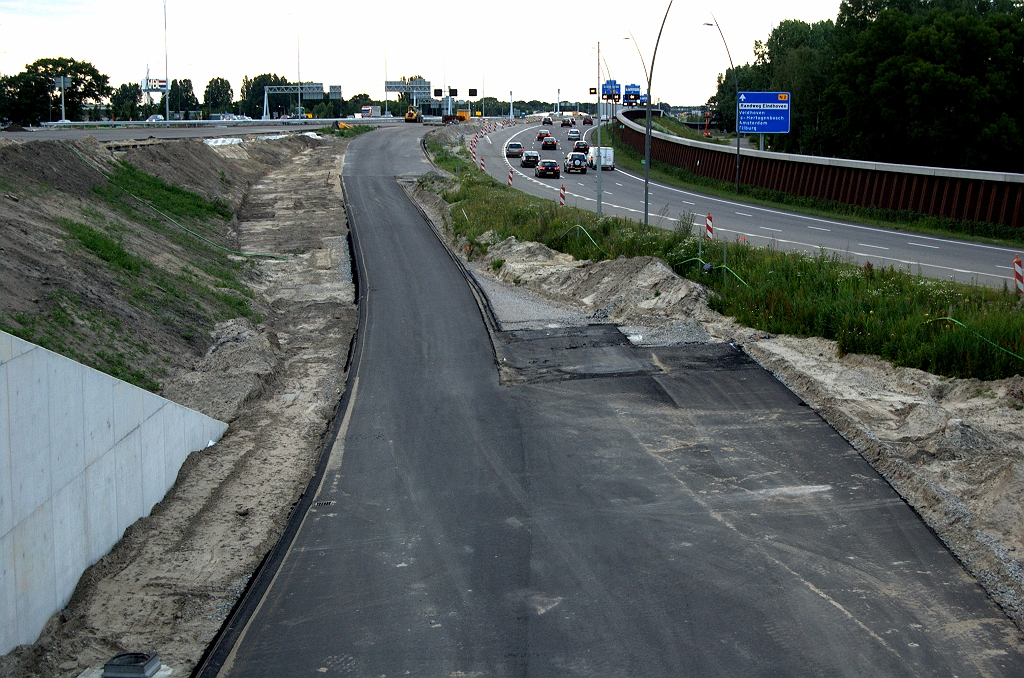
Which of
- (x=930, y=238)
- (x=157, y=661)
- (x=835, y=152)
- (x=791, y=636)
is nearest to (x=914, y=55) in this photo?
(x=835, y=152)

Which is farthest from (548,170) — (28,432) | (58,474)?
(28,432)

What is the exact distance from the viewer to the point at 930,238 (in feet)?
118

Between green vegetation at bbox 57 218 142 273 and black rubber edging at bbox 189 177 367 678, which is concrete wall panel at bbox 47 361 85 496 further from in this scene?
green vegetation at bbox 57 218 142 273

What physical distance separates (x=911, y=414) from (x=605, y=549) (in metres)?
6.97

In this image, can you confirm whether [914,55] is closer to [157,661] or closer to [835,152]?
[835,152]

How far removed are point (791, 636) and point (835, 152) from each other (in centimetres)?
6426

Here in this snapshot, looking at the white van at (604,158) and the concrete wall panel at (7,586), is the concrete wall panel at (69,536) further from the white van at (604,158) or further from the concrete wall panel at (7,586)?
the white van at (604,158)

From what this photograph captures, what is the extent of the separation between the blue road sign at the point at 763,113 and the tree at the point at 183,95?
14349 centimetres

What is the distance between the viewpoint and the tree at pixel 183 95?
171m

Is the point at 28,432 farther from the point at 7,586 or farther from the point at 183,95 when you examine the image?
the point at 183,95

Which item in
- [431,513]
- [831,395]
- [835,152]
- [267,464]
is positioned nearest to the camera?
[431,513]

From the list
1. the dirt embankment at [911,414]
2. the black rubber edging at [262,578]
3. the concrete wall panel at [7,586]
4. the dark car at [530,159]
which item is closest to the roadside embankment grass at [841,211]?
the dark car at [530,159]

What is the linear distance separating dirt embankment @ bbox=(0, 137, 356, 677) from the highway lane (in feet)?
51.5

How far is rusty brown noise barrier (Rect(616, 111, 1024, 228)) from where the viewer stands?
3525 cm
